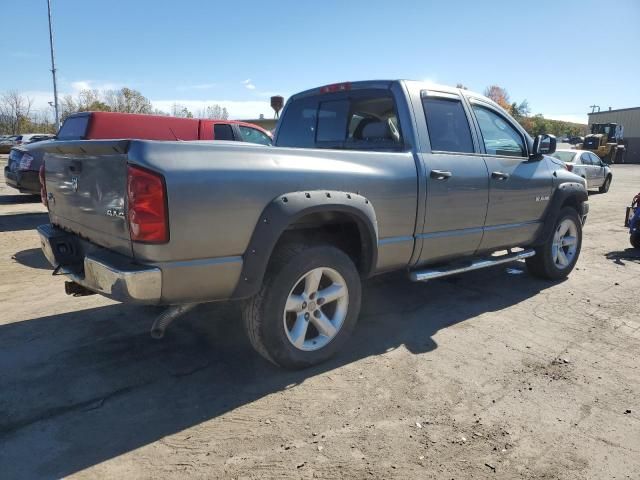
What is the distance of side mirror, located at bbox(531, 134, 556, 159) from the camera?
496 cm

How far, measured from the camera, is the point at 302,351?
3197 millimetres

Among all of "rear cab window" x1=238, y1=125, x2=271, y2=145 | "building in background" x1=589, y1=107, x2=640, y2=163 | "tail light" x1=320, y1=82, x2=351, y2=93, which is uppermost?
"building in background" x1=589, y1=107, x2=640, y2=163

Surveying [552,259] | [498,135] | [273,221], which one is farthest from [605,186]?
[273,221]

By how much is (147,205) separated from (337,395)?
1.60m

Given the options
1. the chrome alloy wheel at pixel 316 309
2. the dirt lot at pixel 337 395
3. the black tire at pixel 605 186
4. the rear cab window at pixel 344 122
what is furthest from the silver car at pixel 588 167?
the chrome alloy wheel at pixel 316 309

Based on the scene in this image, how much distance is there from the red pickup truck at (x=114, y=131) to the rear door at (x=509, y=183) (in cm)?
613

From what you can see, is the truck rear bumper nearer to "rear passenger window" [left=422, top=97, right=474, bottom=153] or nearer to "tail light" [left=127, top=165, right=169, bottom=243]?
"tail light" [left=127, top=165, right=169, bottom=243]

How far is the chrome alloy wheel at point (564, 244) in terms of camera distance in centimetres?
548

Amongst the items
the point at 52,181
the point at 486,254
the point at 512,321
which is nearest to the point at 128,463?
the point at 52,181

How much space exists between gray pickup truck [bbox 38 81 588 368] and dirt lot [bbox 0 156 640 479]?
41 cm

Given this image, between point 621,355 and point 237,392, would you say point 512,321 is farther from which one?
point 237,392

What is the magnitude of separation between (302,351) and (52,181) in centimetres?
219

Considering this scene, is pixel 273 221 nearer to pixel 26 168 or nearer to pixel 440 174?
pixel 440 174

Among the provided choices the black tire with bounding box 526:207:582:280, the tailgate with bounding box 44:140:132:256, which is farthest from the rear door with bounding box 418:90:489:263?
the tailgate with bounding box 44:140:132:256
